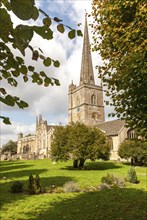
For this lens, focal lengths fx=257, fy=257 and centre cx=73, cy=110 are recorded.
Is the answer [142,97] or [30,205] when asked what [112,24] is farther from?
[30,205]

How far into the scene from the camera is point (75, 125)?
123 ft

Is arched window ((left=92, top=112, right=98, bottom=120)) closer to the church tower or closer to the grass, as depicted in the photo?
the church tower

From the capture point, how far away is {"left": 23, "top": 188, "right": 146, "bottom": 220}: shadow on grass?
11305mm

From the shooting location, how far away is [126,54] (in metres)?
10.0

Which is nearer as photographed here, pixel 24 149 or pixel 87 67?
pixel 87 67

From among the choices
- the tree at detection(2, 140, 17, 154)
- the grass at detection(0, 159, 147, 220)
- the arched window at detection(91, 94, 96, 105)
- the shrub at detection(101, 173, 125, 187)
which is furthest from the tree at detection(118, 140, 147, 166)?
the tree at detection(2, 140, 17, 154)

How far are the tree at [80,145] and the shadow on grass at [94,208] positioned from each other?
17348mm

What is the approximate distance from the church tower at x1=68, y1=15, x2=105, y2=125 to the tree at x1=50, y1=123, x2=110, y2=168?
46.7 meters

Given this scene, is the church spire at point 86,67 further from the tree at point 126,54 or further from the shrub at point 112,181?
the tree at point 126,54

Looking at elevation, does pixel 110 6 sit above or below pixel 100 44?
above

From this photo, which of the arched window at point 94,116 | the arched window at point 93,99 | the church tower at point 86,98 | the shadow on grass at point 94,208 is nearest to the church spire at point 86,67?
the church tower at point 86,98

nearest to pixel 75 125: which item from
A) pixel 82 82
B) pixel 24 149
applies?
pixel 82 82

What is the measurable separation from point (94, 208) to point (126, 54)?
24.6 ft

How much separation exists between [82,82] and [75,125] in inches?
2093
